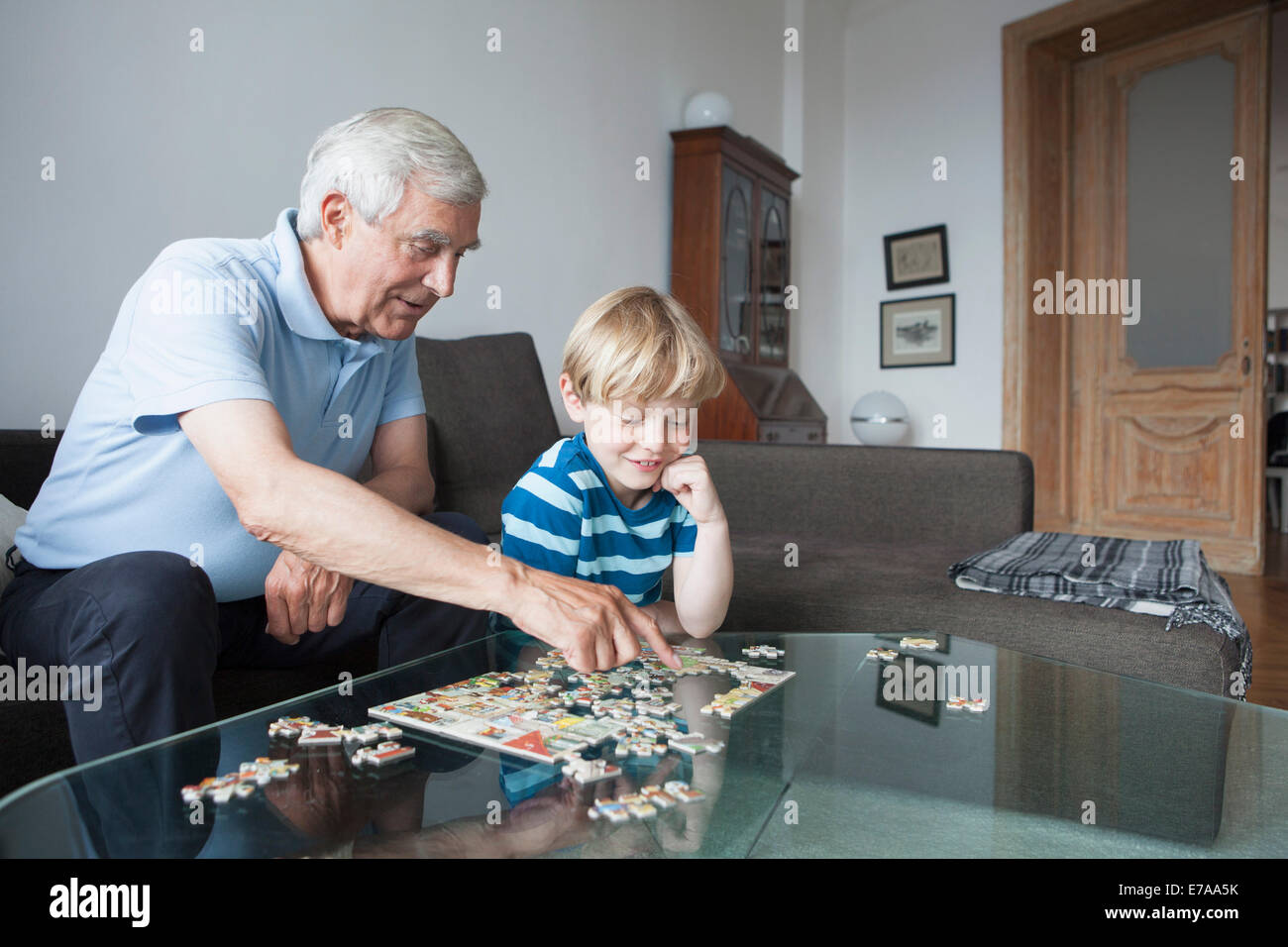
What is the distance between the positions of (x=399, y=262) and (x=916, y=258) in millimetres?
4723

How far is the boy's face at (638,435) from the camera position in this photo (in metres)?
1.38

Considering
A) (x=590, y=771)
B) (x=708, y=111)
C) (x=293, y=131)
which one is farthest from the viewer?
(x=708, y=111)

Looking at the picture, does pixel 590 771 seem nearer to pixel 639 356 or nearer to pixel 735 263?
pixel 639 356

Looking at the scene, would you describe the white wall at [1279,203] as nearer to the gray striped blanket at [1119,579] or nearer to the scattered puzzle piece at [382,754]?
the gray striped blanket at [1119,579]

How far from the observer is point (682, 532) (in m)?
1.56

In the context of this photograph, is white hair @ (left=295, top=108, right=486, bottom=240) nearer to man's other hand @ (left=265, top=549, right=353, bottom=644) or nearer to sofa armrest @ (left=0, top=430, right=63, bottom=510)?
man's other hand @ (left=265, top=549, right=353, bottom=644)

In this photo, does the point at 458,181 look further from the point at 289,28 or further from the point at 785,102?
the point at 785,102

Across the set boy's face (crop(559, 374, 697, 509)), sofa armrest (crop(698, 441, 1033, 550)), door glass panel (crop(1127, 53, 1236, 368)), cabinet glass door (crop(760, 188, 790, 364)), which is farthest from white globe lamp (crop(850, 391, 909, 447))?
boy's face (crop(559, 374, 697, 509))

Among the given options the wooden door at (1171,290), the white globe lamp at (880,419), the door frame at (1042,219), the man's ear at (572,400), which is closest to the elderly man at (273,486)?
the man's ear at (572,400)

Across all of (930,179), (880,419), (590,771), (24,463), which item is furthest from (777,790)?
(930,179)

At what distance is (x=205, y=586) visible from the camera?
1130 millimetres

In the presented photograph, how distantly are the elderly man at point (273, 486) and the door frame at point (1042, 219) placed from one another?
4.25 metres
